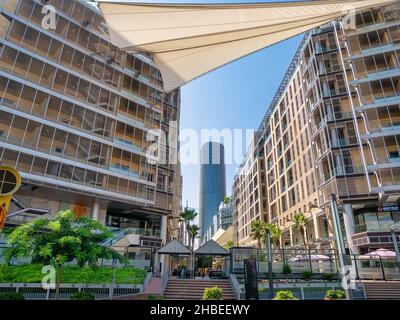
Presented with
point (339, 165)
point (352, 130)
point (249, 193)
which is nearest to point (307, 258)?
point (339, 165)

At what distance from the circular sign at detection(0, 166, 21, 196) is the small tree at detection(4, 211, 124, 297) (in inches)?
64.4

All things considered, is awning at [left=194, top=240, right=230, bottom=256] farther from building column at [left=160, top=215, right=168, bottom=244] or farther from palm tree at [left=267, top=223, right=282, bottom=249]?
palm tree at [left=267, top=223, right=282, bottom=249]

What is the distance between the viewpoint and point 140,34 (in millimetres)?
17859

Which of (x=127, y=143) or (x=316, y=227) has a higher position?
(x=127, y=143)

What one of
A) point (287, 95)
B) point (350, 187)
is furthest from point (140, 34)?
point (287, 95)

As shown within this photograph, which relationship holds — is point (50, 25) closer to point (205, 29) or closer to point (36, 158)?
point (36, 158)

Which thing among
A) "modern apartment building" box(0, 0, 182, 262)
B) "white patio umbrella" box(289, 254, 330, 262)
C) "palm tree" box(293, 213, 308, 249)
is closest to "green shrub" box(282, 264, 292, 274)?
"white patio umbrella" box(289, 254, 330, 262)

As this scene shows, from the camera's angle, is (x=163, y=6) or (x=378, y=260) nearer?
(x=163, y=6)

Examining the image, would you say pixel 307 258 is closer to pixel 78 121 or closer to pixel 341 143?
pixel 341 143

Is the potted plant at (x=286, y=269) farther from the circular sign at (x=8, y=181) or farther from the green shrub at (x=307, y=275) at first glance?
the circular sign at (x=8, y=181)

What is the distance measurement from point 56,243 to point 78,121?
23848 millimetres

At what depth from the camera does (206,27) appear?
1702cm

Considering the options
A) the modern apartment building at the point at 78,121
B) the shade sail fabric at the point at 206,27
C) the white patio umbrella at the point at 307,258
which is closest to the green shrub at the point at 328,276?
the white patio umbrella at the point at 307,258
